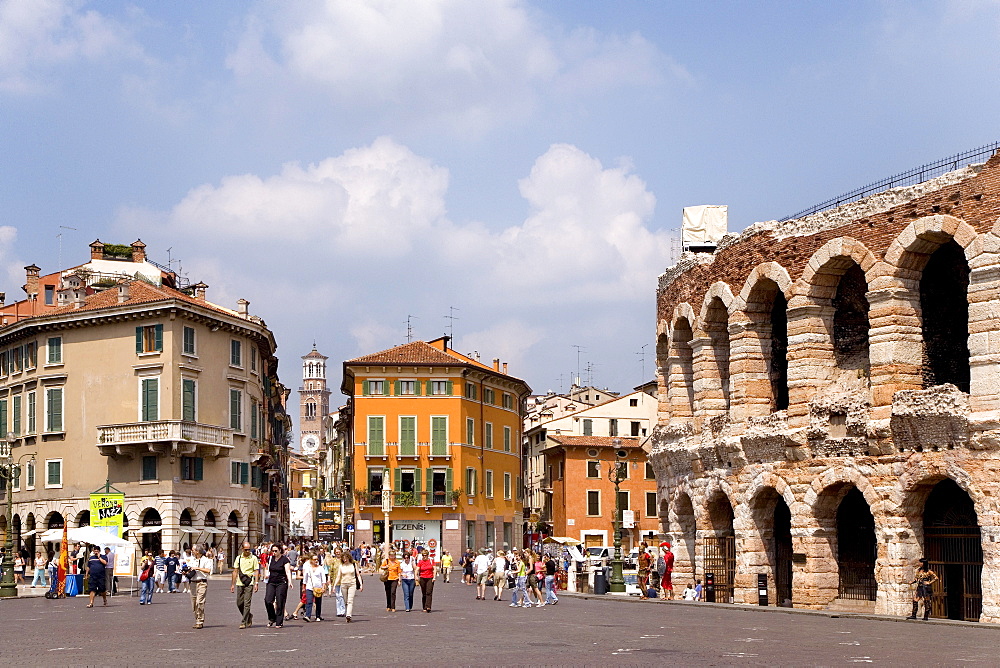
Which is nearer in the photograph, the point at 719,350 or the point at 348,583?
the point at 348,583

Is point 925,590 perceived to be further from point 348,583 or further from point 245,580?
point 245,580

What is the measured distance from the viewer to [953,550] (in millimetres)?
29438

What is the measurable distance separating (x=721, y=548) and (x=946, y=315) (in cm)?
896

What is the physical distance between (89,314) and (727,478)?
3305 centimetres

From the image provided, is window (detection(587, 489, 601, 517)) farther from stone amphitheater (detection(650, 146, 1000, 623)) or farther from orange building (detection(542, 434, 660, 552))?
stone amphitheater (detection(650, 146, 1000, 623))

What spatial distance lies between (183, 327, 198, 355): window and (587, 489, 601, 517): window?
30.9 m

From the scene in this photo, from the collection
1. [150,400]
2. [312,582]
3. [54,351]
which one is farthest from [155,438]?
[312,582]

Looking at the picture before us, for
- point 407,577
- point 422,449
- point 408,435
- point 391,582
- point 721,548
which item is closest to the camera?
point 407,577

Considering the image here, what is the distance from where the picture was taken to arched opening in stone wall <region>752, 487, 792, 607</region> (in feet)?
111

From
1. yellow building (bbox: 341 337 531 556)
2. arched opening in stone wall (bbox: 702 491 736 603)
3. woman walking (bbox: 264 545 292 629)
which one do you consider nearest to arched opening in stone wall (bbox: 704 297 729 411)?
arched opening in stone wall (bbox: 702 491 736 603)

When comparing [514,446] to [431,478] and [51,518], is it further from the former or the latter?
[51,518]

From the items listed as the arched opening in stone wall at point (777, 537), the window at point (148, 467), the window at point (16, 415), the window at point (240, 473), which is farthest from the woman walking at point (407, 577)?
the window at point (16, 415)

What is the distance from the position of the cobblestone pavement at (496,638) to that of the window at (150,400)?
24.0 metres

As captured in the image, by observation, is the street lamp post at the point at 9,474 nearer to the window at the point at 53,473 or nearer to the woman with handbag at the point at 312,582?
the window at the point at 53,473
